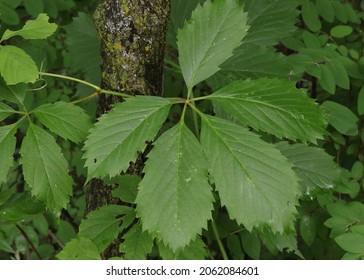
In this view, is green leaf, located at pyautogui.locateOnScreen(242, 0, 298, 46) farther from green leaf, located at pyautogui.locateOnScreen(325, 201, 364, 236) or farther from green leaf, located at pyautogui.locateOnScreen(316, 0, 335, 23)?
green leaf, located at pyautogui.locateOnScreen(325, 201, 364, 236)

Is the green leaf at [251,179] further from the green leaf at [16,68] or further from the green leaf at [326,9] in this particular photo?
the green leaf at [326,9]

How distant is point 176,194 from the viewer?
41.4 inches

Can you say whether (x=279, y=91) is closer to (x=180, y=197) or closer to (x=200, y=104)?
(x=180, y=197)

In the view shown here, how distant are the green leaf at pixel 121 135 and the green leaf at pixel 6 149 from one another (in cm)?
19

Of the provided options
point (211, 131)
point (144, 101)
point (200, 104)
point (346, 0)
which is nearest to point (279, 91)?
point (211, 131)

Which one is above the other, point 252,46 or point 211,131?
point 252,46

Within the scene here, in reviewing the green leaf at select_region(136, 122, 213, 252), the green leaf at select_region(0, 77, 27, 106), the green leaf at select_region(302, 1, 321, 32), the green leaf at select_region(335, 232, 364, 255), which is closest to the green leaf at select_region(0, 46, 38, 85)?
the green leaf at select_region(0, 77, 27, 106)

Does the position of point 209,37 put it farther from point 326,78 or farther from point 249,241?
point 249,241

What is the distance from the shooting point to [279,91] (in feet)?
3.75

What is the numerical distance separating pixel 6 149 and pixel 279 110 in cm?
63

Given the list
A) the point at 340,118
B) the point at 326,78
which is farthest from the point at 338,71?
the point at 340,118

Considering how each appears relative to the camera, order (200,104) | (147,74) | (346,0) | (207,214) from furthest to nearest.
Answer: (346,0)
(200,104)
(147,74)
(207,214)
